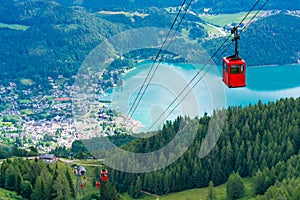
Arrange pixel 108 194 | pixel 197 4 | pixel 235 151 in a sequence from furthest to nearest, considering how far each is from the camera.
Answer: pixel 197 4, pixel 235 151, pixel 108 194

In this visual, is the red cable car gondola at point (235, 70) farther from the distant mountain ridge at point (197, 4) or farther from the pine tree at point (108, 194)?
the distant mountain ridge at point (197, 4)

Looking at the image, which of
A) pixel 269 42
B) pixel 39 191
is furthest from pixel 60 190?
pixel 269 42

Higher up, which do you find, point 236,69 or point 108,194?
point 236,69

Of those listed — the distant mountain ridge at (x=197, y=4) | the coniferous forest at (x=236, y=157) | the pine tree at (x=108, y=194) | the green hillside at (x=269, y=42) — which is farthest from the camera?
the distant mountain ridge at (x=197, y=4)

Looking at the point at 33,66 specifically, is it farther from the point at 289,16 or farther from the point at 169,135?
the point at 169,135

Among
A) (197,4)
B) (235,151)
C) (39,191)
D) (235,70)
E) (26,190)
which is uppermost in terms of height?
(197,4)

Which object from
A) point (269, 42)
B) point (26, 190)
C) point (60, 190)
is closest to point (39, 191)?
point (60, 190)

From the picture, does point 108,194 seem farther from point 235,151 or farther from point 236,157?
point 235,151

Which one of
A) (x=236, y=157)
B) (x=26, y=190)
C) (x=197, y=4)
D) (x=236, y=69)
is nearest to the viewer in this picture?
(x=236, y=69)

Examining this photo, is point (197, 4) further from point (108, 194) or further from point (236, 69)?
point (236, 69)

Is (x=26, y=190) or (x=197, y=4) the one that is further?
(x=197, y=4)

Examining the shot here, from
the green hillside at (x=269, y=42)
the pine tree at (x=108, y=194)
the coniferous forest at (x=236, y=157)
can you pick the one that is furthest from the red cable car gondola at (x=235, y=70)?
the green hillside at (x=269, y=42)

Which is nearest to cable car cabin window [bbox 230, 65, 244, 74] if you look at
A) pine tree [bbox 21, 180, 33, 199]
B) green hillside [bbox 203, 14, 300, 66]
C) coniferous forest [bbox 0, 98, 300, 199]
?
pine tree [bbox 21, 180, 33, 199]

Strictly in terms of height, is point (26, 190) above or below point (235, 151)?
below
